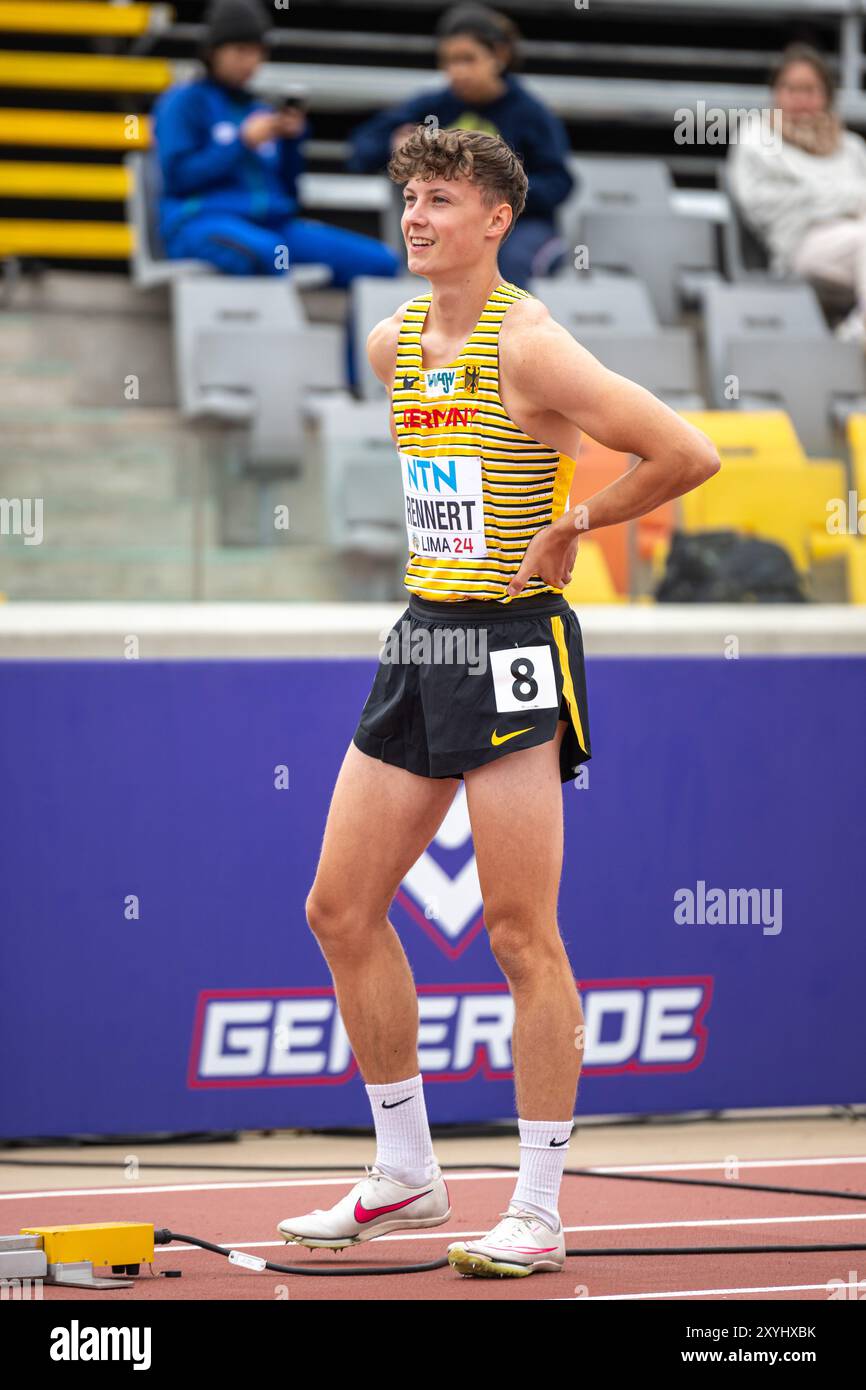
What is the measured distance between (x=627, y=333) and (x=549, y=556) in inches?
210

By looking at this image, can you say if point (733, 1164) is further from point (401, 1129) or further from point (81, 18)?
point (81, 18)

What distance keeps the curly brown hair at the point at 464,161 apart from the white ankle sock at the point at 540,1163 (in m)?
1.77

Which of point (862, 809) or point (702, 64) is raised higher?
point (702, 64)

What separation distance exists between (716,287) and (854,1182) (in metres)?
5.48

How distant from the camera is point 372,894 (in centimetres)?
385

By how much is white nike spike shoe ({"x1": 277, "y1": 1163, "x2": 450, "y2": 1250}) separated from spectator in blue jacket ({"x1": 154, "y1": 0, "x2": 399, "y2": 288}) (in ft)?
18.1

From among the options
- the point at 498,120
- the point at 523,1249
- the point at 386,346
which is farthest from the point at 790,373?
the point at 523,1249

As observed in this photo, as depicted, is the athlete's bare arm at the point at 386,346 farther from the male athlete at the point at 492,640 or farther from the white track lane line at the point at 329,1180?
the white track lane line at the point at 329,1180

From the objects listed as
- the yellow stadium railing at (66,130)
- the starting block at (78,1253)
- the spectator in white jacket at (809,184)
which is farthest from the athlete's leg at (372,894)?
the yellow stadium railing at (66,130)

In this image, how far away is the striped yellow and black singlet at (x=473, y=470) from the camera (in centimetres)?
374
